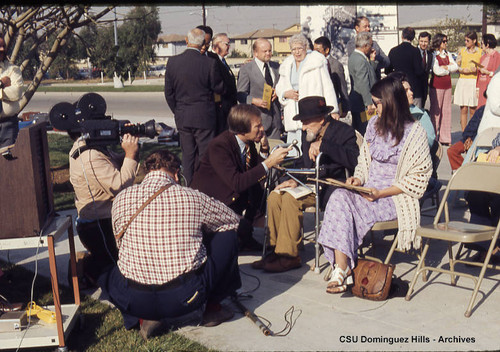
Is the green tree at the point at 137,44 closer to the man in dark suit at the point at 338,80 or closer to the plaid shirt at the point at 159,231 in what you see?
the man in dark suit at the point at 338,80

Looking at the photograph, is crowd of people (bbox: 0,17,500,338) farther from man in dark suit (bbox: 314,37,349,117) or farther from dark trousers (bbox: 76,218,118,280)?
man in dark suit (bbox: 314,37,349,117)

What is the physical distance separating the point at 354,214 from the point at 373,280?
56cm

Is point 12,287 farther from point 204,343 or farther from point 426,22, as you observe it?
point 426,22

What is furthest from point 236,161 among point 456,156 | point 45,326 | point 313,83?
point 456,156

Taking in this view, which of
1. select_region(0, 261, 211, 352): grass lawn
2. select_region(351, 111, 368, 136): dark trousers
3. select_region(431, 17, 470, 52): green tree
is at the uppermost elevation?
select_region(431, 17, 470, 52): green tree

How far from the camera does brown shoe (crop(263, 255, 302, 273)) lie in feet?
18.5

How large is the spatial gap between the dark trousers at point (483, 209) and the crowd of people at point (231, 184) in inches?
0.9

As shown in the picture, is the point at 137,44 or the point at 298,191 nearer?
the point at 298,191

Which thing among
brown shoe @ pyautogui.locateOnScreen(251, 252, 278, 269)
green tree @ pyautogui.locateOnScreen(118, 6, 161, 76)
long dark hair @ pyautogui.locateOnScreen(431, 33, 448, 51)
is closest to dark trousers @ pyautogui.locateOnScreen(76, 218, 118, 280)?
brown shoe @ pyautogui.locateOnScreen(251, 252, 278, 269)

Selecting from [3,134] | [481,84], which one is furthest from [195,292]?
[481,84]

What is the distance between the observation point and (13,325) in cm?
427

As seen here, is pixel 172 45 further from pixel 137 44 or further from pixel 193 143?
pixel 193 143

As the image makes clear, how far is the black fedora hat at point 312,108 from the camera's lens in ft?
19.2

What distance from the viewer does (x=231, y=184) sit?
5543 millimetres
